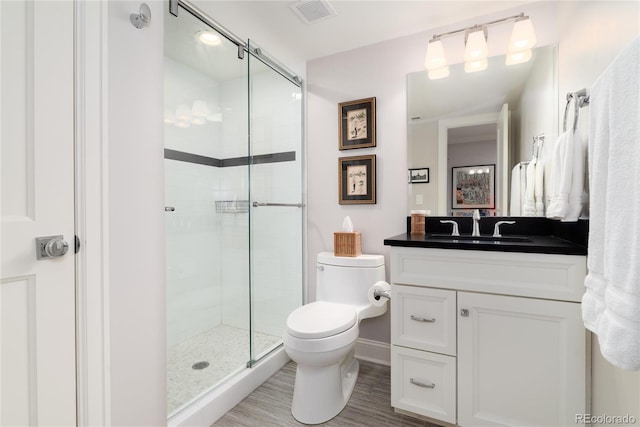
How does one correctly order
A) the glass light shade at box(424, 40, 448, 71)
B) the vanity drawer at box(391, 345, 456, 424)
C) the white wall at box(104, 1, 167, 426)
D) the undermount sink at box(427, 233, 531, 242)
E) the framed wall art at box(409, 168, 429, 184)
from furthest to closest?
the framed wall art at box(409, 168, 429, 184) < the glass light shade at box(424, 40, 448, 71) < the undermount sink at box(427, 233, 531, 242) < the vanity drawer at box(391, 345, 456, 424) < the white wall at box(104, 1, 167, 426)

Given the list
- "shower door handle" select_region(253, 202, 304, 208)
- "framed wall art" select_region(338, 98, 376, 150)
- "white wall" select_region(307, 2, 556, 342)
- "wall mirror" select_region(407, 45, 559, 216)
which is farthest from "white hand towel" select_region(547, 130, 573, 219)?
"shower door handle" select_region(253, 202, 304, 208)

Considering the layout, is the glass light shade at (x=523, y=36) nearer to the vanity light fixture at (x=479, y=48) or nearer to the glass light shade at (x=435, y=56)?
the vanity light fixture at (x=479, y=48)

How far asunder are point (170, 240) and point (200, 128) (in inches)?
32.5

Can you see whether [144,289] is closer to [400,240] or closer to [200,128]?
[400,240]

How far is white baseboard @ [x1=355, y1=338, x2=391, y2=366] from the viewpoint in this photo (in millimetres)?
2070

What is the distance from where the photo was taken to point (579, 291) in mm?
1207

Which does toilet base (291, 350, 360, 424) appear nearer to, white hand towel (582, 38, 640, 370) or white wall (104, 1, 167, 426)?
white wall (104, 1, 167, 426)

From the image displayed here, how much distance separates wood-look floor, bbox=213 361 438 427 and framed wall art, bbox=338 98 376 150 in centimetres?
155

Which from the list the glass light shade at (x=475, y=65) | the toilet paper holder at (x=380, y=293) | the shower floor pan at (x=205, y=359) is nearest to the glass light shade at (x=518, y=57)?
the glass light shade at (x=475, y=65)

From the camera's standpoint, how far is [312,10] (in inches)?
69.2

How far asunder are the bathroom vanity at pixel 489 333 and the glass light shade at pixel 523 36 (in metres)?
1.12

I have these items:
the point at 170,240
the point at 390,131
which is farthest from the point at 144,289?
the point at 390,131

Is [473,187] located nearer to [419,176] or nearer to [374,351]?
[419,176]

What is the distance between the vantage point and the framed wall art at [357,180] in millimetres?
2105
